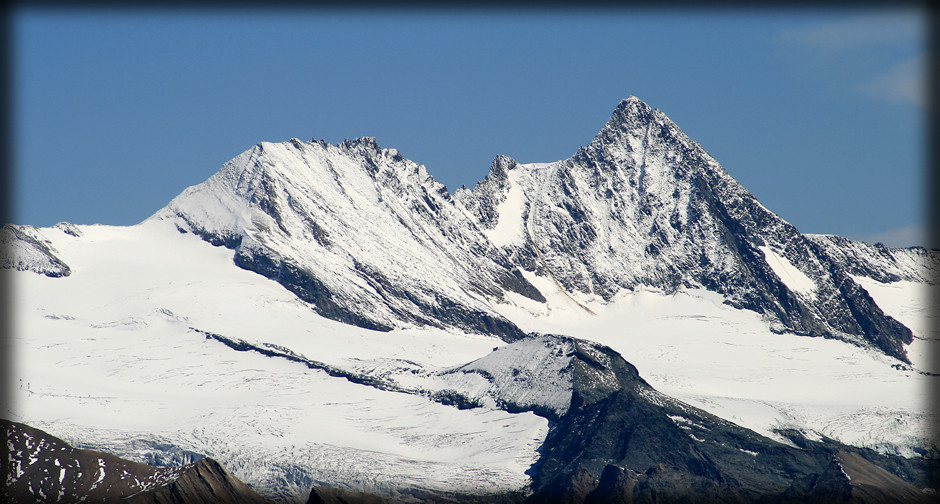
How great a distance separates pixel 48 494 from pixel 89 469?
24.5ft

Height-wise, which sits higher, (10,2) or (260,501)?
(10,2)

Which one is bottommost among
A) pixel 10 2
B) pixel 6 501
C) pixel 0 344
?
pixel 6 501

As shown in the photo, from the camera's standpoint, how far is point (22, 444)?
194 metres

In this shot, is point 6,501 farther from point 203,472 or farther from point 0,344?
A: point 0,344

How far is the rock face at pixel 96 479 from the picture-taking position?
187 meters

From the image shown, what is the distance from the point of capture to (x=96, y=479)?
191500 millimetres

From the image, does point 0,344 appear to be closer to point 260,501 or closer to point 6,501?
point 6,501

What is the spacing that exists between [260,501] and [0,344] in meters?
87.0

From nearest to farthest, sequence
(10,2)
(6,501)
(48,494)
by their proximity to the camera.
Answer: (10,2), (6,501), (48,494)

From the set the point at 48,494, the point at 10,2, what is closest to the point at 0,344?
the point at 10,2

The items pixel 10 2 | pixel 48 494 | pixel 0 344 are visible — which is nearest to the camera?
pixel 10 2

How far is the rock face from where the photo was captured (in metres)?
187

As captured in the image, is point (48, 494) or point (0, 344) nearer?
point (0, 344)

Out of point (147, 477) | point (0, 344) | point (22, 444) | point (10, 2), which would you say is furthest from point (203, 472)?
point (10, 2)
